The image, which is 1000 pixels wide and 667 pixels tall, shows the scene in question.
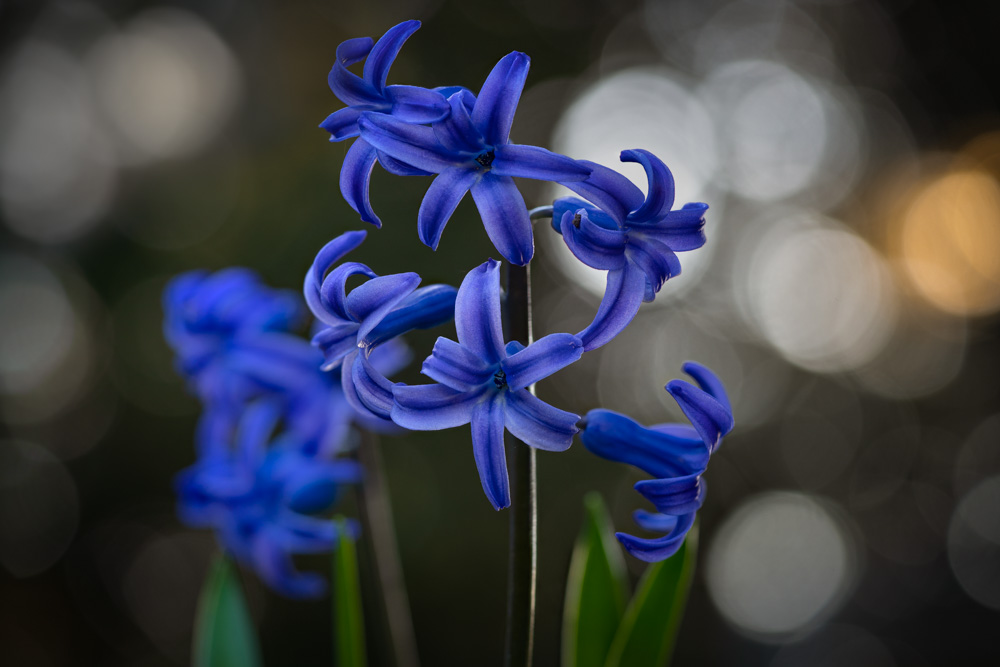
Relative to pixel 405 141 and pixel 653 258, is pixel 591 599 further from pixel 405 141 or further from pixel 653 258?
pixel 405 141

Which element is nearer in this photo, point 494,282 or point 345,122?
point 494,282

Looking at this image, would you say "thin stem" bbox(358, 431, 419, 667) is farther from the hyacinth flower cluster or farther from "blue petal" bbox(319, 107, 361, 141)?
"blue petal" bbox(319, 107, 361, 141)

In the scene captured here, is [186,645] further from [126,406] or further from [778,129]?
[778,129]

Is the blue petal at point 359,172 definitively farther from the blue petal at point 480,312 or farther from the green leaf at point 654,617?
the green leaf at point 654,617

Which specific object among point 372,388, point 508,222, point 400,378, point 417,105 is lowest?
point 400,378

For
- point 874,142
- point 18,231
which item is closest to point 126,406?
point 18,231

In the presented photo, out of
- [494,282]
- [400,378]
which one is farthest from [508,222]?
[400,378]
